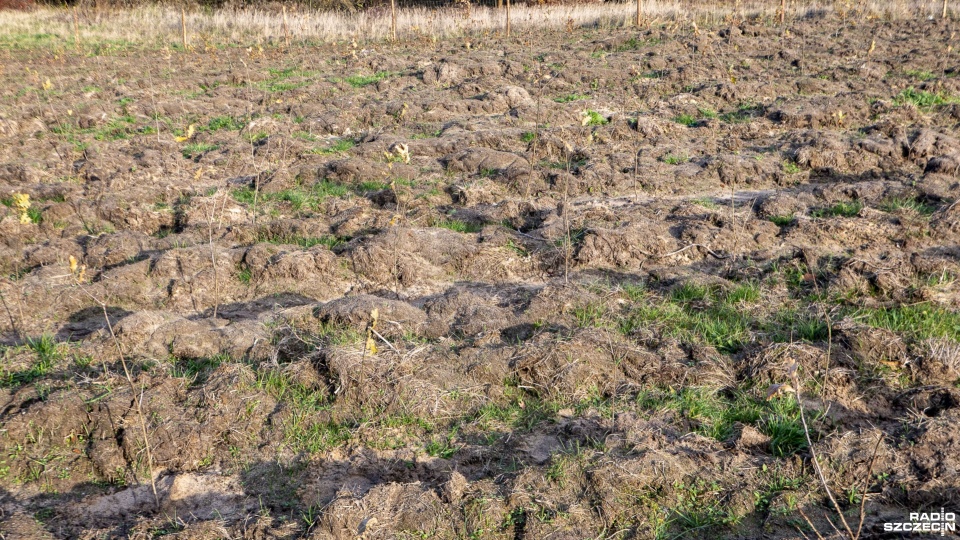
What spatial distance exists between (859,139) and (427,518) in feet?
23.8

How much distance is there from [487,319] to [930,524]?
2.56 m

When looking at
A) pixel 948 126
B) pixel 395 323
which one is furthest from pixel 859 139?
pixel 395 323

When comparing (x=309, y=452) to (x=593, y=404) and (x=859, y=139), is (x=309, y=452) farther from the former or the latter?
(x=859, y=139)

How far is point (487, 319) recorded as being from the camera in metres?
4.53

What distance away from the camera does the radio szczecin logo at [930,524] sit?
2812mm

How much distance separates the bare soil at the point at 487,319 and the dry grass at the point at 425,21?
7618 mm

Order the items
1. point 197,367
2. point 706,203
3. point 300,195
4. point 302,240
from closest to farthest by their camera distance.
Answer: point 197,367 < point 302,240 < point 706,203 < point 300,195

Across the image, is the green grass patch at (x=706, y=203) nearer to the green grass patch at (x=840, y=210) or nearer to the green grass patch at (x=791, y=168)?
the green grass patch at (x=840, y=210)

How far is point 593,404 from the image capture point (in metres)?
3.81

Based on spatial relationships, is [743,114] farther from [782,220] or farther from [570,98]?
[782,220]

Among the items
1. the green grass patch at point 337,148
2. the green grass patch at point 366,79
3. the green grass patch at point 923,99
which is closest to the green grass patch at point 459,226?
the green grass patch at point 337,148

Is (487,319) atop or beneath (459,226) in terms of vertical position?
beneath

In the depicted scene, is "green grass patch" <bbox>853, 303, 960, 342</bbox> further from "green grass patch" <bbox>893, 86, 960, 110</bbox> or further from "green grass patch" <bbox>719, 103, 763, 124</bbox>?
"green grass patch" <bbox>893, 86, 960, 110</bbox>

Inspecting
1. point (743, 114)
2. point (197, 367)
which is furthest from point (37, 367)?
point (743, 114)
